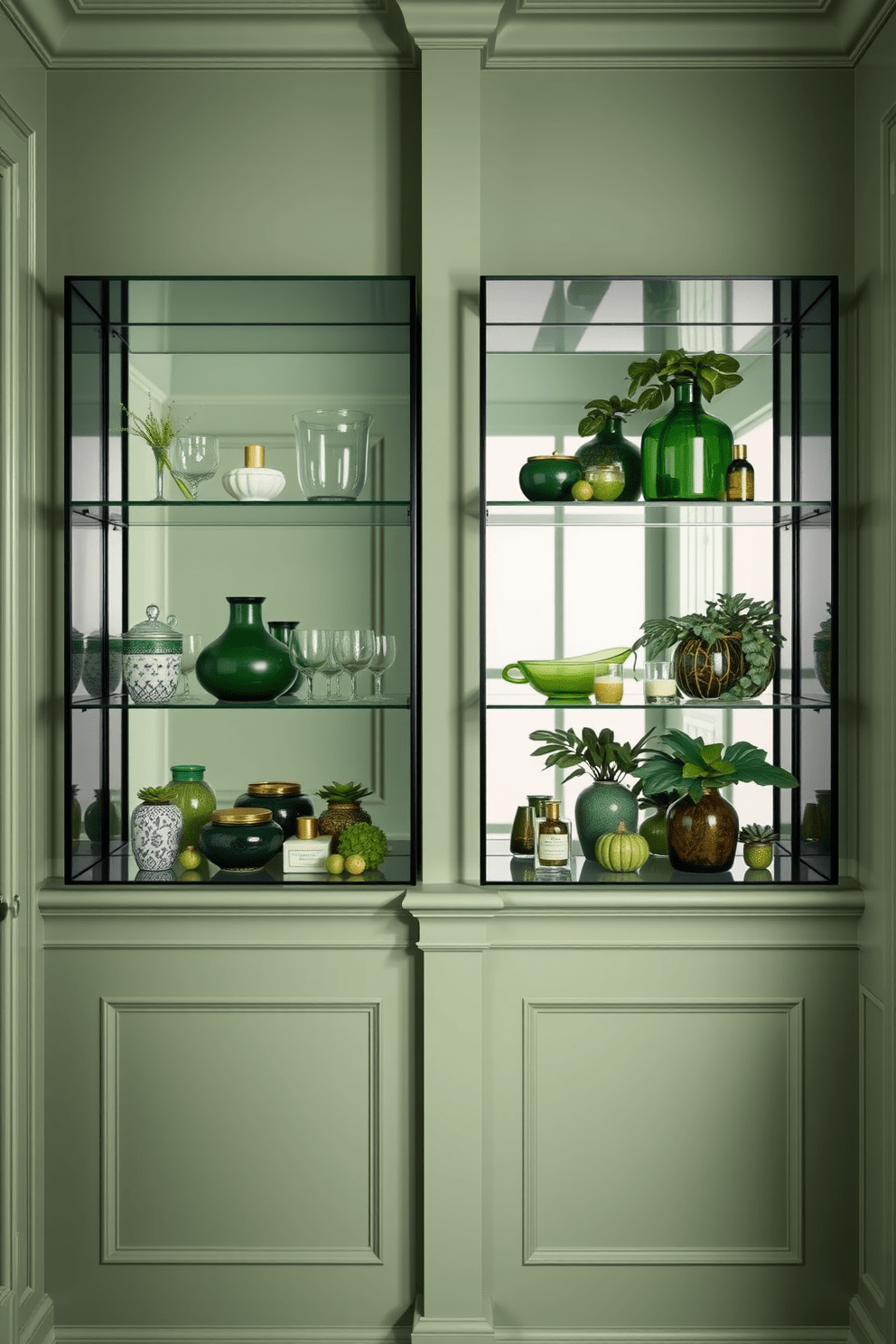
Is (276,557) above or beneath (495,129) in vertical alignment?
beneath

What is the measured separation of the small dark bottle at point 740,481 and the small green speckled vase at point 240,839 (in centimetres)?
123

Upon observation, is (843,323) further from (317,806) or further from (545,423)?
(317,806)

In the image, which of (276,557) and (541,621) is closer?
(276,557)

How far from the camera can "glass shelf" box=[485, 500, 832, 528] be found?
2.10 meters

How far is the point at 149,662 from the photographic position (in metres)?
2.13

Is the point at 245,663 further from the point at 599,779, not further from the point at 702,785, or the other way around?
the point at 702,785

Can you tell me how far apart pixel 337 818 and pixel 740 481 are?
3.77 feet

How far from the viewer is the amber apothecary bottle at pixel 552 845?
2164 millimetres

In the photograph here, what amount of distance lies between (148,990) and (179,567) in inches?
40.2

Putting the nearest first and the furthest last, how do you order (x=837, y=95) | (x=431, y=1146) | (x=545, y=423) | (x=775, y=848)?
(x=431, y=1146), (x=837, y=95), (x=775, y=848), (x=545, y=423)

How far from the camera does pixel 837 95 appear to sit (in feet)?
7.12

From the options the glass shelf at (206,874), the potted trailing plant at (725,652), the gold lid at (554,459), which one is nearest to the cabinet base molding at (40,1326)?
the glass shelf at (206,874)

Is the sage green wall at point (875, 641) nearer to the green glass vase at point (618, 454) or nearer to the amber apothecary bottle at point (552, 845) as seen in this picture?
the green glass vase at point (618, 454)

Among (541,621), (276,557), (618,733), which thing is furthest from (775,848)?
(276,557)
